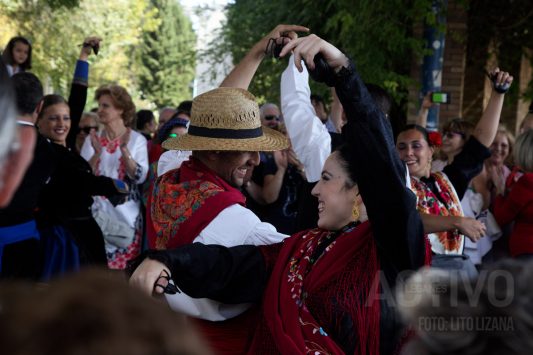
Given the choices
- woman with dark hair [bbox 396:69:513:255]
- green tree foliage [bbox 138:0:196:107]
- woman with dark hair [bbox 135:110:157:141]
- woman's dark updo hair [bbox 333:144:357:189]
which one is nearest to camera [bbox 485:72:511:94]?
woman with dark hair [bbox 396:69:513:255]

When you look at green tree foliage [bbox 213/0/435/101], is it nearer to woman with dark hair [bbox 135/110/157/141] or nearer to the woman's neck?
the woman's neck

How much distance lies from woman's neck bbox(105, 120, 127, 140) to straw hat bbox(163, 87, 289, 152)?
3.83 m

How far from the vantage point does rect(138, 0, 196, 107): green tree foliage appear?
48.5 metres

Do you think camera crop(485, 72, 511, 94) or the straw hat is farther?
camera crop(485, 72, 511, 94)

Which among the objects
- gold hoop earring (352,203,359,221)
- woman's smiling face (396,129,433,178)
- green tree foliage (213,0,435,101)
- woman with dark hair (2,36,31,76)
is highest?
green tree foliage (213,0,435,101)

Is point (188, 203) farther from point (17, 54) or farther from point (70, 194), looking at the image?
point (17, 54)

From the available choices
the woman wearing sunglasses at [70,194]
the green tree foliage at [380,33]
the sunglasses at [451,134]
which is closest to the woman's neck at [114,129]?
the woman wearing sunglasses at [70,194]

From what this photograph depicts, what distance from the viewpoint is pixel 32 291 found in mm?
964

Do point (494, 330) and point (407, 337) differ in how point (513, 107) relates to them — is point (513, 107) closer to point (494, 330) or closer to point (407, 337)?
point (407, 337)

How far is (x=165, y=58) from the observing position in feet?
161

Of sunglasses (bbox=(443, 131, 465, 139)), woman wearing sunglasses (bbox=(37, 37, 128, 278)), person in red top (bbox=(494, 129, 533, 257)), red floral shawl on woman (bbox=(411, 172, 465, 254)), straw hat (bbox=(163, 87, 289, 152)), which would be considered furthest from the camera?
sunglasses (bbox=(443, 131, 465, 139))

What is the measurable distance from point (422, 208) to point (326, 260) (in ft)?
6.00

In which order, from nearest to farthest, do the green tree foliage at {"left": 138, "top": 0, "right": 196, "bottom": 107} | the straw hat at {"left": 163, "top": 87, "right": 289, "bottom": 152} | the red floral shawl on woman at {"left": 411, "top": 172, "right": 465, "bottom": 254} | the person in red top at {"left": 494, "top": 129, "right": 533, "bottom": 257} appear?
1. the straw hat at {"left": 163, "top": 87, "right": 289, "bottom": 152}
2. the red floral shawl on woman at {"left": 411, "top": 172, "right": 465, "bottom": 254}
3. the person in red top at {"left": 494, "top": 129, "right": 533, "bottom": 257}
4. the green tree foliage at {"left": 138, "top": 0, "right": 196, "bottom": 107}

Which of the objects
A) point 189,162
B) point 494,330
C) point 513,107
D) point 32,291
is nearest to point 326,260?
point 189,162
